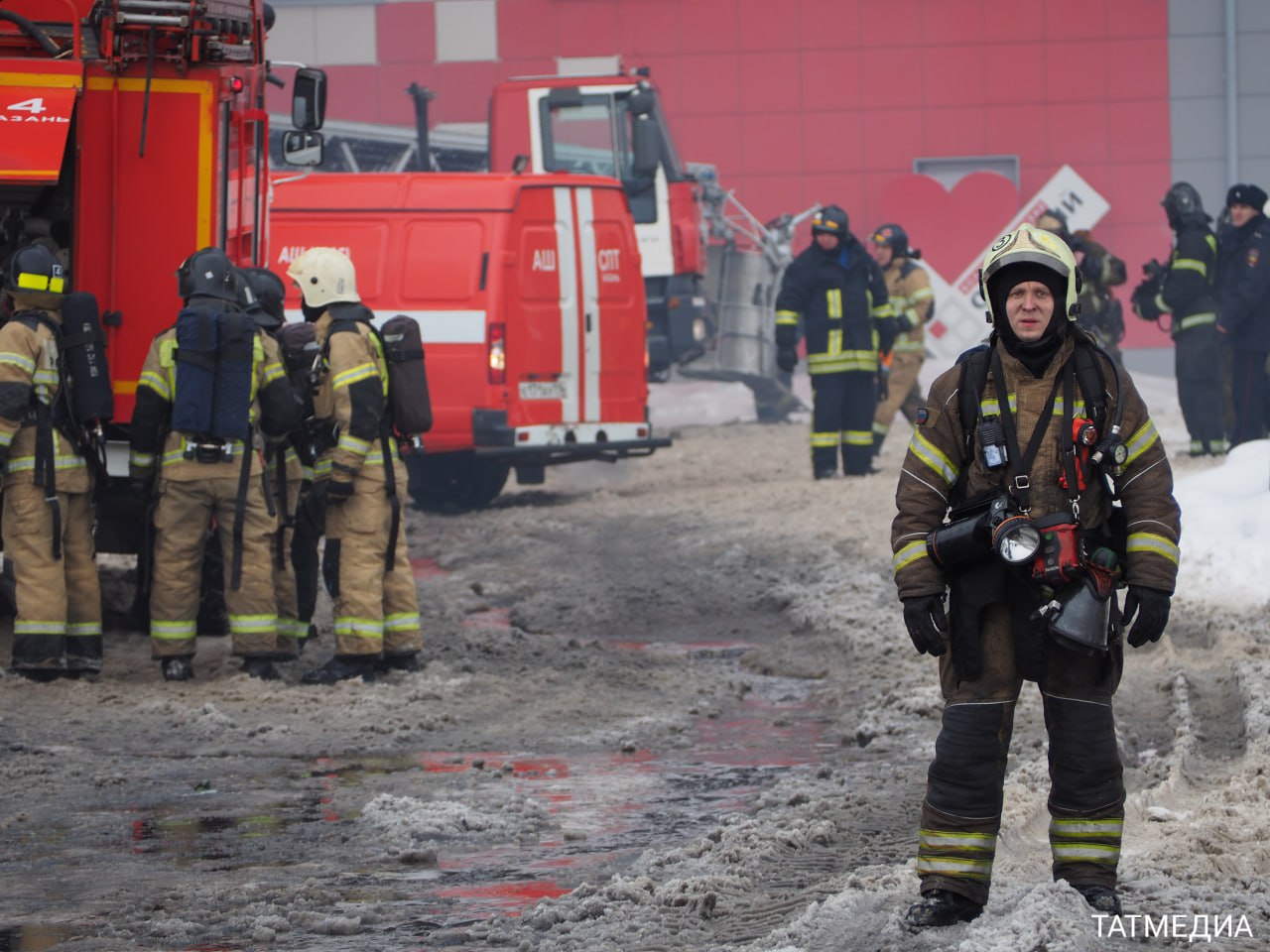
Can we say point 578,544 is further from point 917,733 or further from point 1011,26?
point 1011,26

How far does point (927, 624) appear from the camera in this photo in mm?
4699

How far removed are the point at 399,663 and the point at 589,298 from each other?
20.6 ft

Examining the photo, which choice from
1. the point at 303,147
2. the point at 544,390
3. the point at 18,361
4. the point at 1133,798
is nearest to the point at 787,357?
the point at 544,390

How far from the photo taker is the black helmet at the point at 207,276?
8.52m

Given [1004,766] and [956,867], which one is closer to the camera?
[956,867]

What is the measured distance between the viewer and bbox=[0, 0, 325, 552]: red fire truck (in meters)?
8.84

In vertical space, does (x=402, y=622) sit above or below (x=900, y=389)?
below

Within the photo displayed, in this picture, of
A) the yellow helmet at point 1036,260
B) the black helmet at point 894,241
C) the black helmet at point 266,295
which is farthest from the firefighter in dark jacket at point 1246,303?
the yellow helmet at point 1036,260

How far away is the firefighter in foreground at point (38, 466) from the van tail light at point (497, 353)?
5.88 meters

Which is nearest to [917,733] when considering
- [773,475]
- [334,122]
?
[773,475]

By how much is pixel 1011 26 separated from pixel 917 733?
2479cm

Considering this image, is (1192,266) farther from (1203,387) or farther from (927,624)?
(927,624)

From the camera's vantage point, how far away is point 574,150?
19.6m

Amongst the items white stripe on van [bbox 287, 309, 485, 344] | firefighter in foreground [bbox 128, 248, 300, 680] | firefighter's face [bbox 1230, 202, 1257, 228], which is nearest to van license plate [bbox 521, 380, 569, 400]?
white stripe on van [bbox 287, 309, 485, 344]
